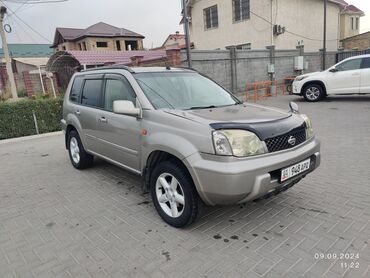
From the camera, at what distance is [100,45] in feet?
125

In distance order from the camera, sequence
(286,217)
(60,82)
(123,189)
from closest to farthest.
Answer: (286,217) → (123,189) → (60,82)

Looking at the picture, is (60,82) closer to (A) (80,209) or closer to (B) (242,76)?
(B) (242,76)

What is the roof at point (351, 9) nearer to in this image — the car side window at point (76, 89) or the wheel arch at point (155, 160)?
the car side window at point (76, 89)

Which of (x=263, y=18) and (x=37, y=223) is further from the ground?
(x=263, y=18)

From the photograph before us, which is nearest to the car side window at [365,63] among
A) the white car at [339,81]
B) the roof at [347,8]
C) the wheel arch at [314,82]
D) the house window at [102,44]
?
the white car at [339,81]

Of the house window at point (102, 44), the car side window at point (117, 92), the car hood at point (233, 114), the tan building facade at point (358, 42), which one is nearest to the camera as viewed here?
the car hood at point (233, 114)

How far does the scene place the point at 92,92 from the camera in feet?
14.7

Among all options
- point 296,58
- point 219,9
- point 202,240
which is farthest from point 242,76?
point 202,240

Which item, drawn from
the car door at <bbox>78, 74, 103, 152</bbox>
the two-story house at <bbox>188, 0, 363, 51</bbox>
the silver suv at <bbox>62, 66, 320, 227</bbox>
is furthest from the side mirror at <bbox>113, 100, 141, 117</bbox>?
the two-story house at <bbox>188, 0, 363, 51</bbox>

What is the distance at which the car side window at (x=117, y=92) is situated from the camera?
3588mm

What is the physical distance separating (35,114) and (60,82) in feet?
43.0

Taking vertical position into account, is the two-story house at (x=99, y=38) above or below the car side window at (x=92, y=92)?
above

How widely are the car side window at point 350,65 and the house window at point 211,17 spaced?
13.6 metres

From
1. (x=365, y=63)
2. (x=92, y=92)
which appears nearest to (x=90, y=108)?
(x=92, y=92)
